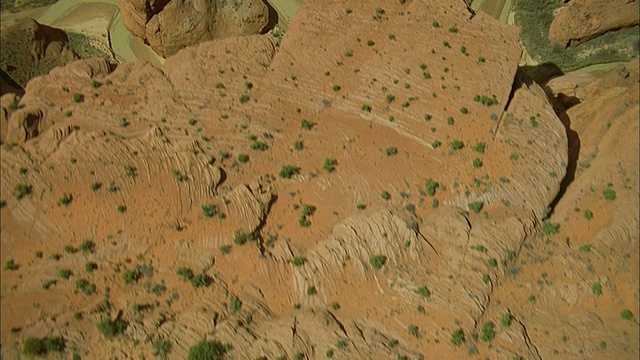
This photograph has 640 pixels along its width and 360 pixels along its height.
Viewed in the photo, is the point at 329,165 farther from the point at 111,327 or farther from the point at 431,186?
the point at 111,327

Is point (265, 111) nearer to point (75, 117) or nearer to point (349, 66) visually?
point (349, 66)

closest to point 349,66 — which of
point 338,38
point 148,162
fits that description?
point 338,38

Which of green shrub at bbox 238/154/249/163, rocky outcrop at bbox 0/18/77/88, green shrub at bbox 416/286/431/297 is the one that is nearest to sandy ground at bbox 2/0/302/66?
rocky outcrop at bbox 0/18/77/88

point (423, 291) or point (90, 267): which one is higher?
point (423, 291)

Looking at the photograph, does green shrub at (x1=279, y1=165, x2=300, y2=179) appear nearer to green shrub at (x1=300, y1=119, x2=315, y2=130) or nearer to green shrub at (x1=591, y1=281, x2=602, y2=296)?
green shrub at (x1=300, y1=119, x2=315, y2=130)

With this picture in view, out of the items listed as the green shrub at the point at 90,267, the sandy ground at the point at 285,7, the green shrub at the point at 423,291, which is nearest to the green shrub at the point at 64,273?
the green shrub at the point at 90,267

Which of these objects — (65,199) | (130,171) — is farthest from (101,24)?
(65,199)
